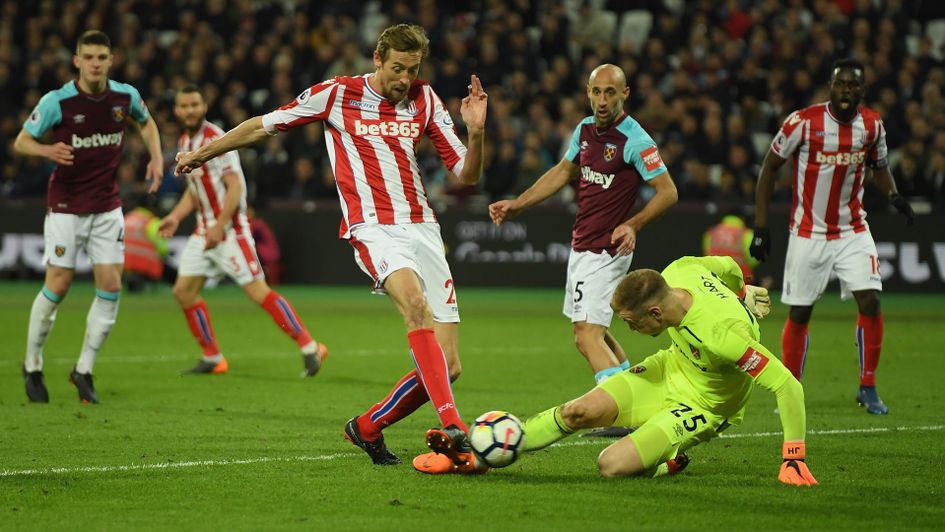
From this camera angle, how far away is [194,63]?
81.3ft

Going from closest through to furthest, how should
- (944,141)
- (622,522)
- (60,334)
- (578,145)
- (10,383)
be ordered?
(622,522) → (578,145) → (10,383) → (60,334) → (944,141)

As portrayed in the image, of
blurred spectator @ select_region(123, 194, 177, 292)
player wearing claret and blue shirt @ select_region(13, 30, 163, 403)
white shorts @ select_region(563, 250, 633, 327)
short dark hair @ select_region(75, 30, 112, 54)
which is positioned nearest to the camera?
white shorts @ select_region(563, 250, 633, 327)

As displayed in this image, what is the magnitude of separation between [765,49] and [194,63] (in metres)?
10.2

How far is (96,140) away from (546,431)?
15.8 ft

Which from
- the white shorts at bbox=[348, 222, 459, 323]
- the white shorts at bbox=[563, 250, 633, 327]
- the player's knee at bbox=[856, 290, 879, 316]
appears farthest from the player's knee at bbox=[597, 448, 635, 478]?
the player's knee at bbox=[856, 290, 879, 316]

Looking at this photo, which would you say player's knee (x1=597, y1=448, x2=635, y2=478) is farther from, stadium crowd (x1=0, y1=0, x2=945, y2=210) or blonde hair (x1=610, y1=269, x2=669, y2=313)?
stadium crowd (x1=0, y1=0, x2=945, y2=210)

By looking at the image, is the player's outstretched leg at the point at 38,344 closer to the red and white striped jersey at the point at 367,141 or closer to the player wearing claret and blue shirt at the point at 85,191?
the player wearing claret and blue shirt at the point at 85,191

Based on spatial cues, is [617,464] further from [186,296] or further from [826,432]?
[186,296]

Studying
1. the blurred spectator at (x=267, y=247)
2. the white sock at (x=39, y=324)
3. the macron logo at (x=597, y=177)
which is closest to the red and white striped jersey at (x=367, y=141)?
the macron logo at (x=597, y=177)

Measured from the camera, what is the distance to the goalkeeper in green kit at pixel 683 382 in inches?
256

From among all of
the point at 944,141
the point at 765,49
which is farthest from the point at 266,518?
the point at 765,49

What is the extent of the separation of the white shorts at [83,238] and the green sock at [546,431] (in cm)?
437

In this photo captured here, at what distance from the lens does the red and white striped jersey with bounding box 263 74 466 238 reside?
24.1ft

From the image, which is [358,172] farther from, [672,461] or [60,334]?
[60,334]
